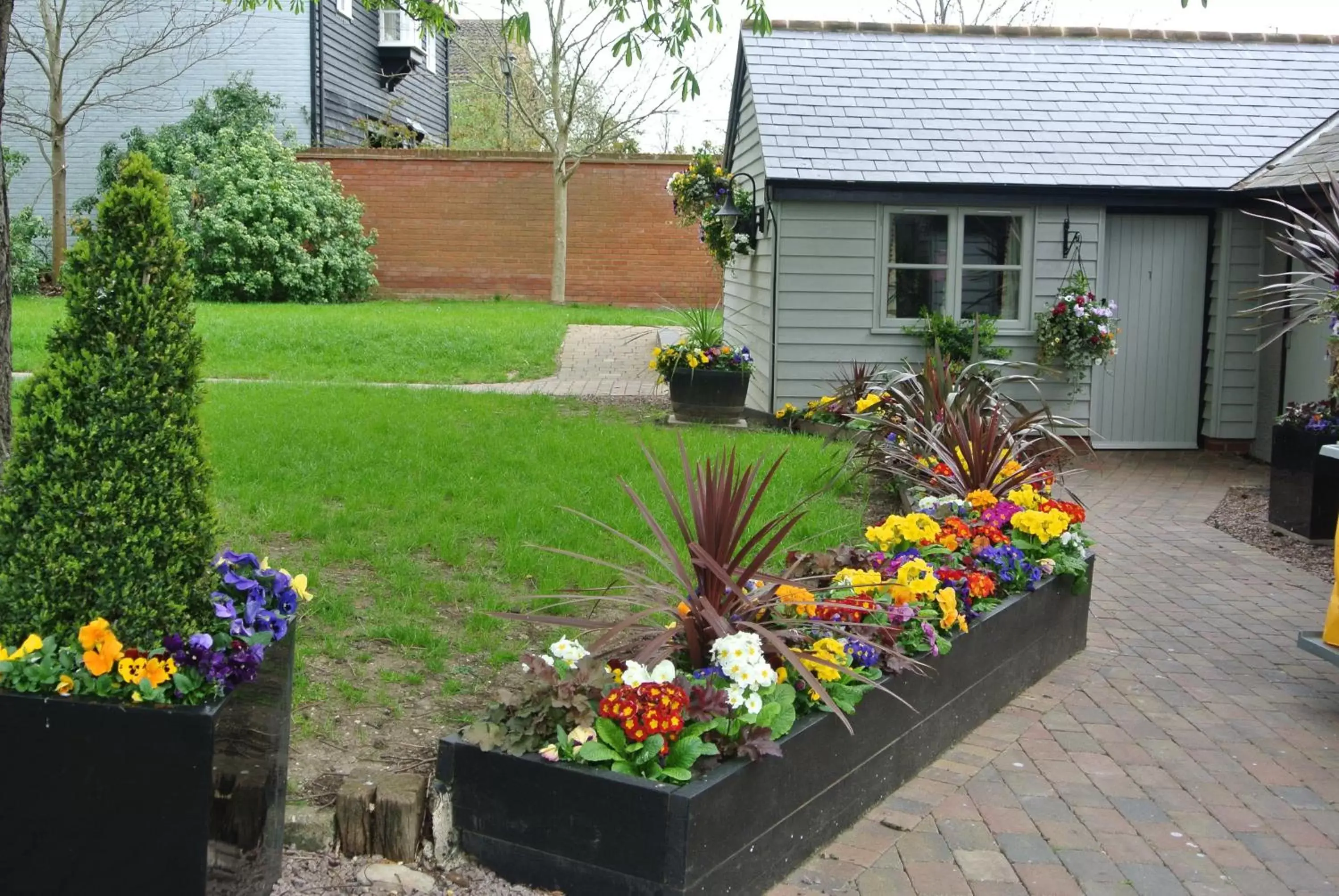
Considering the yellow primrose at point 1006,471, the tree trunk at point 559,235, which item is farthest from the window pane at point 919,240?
the tree trunk at point 559,235

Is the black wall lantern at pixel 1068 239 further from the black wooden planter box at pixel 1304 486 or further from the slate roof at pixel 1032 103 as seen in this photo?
the black wooden planter box at pixel 1304 486

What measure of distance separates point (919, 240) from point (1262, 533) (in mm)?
4290

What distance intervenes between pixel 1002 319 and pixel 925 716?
7.94 metres

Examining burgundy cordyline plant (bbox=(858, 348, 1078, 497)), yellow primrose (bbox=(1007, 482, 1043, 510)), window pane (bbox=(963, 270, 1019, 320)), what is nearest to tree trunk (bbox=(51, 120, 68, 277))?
window pane (bbox=(963, 270, 1019, 320))

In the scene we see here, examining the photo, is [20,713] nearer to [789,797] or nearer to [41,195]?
[789,797]

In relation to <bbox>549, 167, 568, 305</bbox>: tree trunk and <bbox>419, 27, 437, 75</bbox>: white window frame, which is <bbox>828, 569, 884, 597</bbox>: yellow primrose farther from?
<bbox>419, 27, 437, 75</bbox>: white window frame

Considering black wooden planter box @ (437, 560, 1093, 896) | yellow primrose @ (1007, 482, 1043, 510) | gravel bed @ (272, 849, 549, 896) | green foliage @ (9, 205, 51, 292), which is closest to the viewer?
black wooden planter box @ (437, 560, 1093, 896)

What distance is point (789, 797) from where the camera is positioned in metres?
3.67

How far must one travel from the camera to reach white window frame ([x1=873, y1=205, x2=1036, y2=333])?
11.6m

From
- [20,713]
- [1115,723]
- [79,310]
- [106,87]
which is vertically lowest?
[1115,723]

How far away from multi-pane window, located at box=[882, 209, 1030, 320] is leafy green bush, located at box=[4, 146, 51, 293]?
13647mm

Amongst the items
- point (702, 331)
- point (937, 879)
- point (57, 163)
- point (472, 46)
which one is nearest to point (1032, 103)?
point (702, 331)

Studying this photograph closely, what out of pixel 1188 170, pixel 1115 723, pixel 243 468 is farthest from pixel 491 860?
pixel 1188 170

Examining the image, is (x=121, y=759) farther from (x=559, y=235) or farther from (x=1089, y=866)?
(x=559, y=235)
